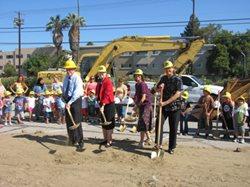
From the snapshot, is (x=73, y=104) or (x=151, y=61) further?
(x=151, y=61)

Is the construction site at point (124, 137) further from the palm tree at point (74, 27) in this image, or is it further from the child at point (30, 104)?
the palm tree at point (74, 27)

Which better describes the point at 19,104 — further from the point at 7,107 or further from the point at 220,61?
the point at 220,61

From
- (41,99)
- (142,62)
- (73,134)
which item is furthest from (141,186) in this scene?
(142,62)

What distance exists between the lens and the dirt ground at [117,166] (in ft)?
27.2

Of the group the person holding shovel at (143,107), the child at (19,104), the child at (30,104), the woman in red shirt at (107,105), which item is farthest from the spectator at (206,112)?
the child at (30,104)

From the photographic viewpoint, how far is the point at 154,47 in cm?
2045

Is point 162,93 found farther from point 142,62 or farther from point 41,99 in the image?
point 142,62

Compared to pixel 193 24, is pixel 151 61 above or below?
below

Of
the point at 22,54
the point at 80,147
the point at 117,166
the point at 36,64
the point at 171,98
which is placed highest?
the point at 22,54

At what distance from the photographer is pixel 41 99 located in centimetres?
1800

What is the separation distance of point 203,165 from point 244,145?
3.25 meters

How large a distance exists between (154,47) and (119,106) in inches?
179

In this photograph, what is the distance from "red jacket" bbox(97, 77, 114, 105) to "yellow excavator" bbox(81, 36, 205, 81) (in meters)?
9.12

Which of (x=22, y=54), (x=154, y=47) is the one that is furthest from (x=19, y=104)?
(x=22, y=54)
